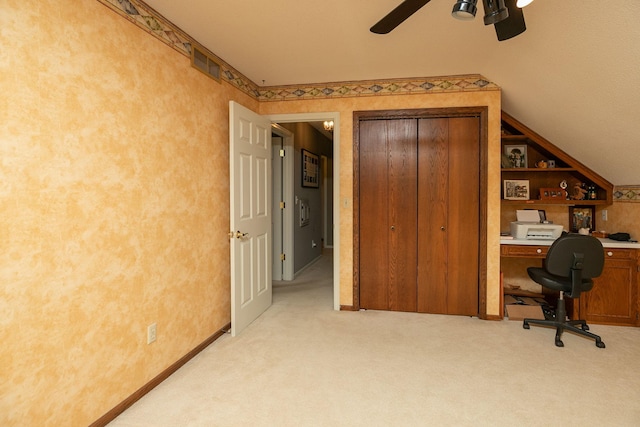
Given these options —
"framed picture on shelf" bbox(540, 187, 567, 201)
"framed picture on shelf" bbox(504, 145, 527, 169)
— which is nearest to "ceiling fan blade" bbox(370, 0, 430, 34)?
"framed picture on shelf" bbox(504, 145, 527, 169)

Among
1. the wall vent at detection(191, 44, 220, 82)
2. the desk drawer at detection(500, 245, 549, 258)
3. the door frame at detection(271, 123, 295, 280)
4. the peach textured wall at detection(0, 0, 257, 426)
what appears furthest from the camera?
the door frame at detection(271, 123, 295, 280)

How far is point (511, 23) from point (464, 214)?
207cm

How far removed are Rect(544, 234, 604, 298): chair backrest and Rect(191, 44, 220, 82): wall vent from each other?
3.13 metres

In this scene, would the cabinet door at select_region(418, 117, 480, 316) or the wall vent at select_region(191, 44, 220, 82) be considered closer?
the wall vent at select_region(191, 44, 220, 82)

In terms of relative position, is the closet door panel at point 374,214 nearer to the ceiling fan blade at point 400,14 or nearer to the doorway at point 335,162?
the doorway at point 335,162

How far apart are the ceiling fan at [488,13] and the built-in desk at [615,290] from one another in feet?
7.58

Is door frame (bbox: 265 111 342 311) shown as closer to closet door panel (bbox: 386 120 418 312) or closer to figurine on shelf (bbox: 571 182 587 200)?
closet door panel (bbox: 386 120 418 312)

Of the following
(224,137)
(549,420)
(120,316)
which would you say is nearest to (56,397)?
(120,316)

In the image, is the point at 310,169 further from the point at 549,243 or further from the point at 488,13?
the point at 488,13

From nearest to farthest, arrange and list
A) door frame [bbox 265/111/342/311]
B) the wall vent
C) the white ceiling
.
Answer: the white ceiling → the wall vent → door frame [bbox 265/111/342/311]

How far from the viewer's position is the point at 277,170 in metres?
4.80

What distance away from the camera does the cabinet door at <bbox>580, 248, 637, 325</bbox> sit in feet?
10.4

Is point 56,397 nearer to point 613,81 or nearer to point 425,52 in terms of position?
point 425,52

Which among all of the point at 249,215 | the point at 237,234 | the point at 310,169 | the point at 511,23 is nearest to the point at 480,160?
the point at 511,23
